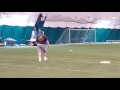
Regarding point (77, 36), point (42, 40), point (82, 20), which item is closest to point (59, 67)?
point (42, 40)

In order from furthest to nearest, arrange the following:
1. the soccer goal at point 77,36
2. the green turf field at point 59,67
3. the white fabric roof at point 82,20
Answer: the soccer goal at point 77,36 → the white fabric roof at point 82,20 → the green turf field at point 59,67

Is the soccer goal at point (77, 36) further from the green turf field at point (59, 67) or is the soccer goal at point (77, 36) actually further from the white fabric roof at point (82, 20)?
the green turf field at point (59, 67)

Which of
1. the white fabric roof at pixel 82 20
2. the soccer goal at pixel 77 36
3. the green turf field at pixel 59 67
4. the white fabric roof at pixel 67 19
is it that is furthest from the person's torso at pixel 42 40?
the soccer goal at pixel 77 36

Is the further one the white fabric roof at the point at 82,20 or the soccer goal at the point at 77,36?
the soccer goal at the point at 77,36

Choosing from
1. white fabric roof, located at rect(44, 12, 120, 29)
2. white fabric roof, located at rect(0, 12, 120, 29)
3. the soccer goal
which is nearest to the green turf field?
white fabric roof, located at rect(0, 12, 120, 29)

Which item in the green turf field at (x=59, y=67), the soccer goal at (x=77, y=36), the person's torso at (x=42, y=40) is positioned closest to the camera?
the green turf field at (x=59, y=67)

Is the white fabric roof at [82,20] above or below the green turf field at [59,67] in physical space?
below

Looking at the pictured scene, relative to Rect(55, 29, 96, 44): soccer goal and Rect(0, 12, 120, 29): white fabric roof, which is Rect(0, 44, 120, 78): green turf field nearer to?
Rect(0, 12, 120, 29): white fabric roof

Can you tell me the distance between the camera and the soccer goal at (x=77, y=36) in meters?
57.6

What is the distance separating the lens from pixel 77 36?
6022 cm
